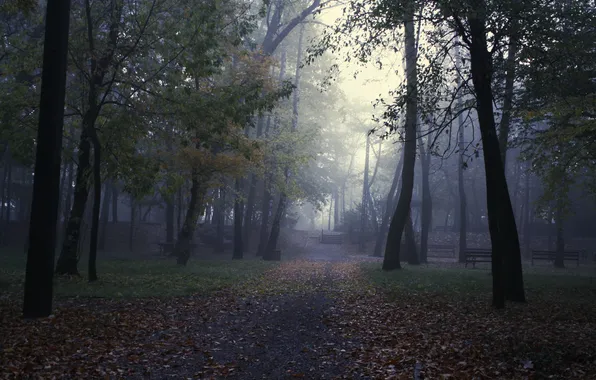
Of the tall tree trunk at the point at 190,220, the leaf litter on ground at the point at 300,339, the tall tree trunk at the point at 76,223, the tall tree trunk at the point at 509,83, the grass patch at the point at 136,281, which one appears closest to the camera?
the leaf litter on ground at the point at 300,339

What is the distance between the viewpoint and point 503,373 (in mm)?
6086

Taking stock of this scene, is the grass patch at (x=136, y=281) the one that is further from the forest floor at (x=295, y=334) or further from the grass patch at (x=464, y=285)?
the grass patch at (x=464, y=285)

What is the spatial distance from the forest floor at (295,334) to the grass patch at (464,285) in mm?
170

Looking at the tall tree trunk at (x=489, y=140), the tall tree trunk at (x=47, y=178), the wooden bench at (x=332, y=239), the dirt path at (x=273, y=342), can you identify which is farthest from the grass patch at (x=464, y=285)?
the wooden bench at (x=332, y=239)

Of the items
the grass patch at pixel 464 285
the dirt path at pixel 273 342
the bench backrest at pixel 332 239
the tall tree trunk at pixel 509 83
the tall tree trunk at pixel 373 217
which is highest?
the tall tree trunk at pixel 509 83

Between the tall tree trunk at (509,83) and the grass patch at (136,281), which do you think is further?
the grass patch at (136,281)

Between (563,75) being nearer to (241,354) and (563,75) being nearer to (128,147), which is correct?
(241,354)

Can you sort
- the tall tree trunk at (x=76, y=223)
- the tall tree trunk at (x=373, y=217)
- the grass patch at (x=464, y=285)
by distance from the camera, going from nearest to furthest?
the grass patch at (x=464, y=285) < the tall tree trunk at (x=76, y=223) < the tall tree trunk at (x=373, y=217)

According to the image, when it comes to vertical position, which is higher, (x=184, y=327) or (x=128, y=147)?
(x=128, y=147)

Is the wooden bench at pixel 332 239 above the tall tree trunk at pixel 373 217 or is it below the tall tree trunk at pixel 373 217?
below

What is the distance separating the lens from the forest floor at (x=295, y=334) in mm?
6348

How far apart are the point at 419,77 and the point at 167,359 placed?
8.83 meters

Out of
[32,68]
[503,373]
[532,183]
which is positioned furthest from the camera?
[532,183]

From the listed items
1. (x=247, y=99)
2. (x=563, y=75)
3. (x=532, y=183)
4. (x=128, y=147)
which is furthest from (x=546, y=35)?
(x=532, y=183)
